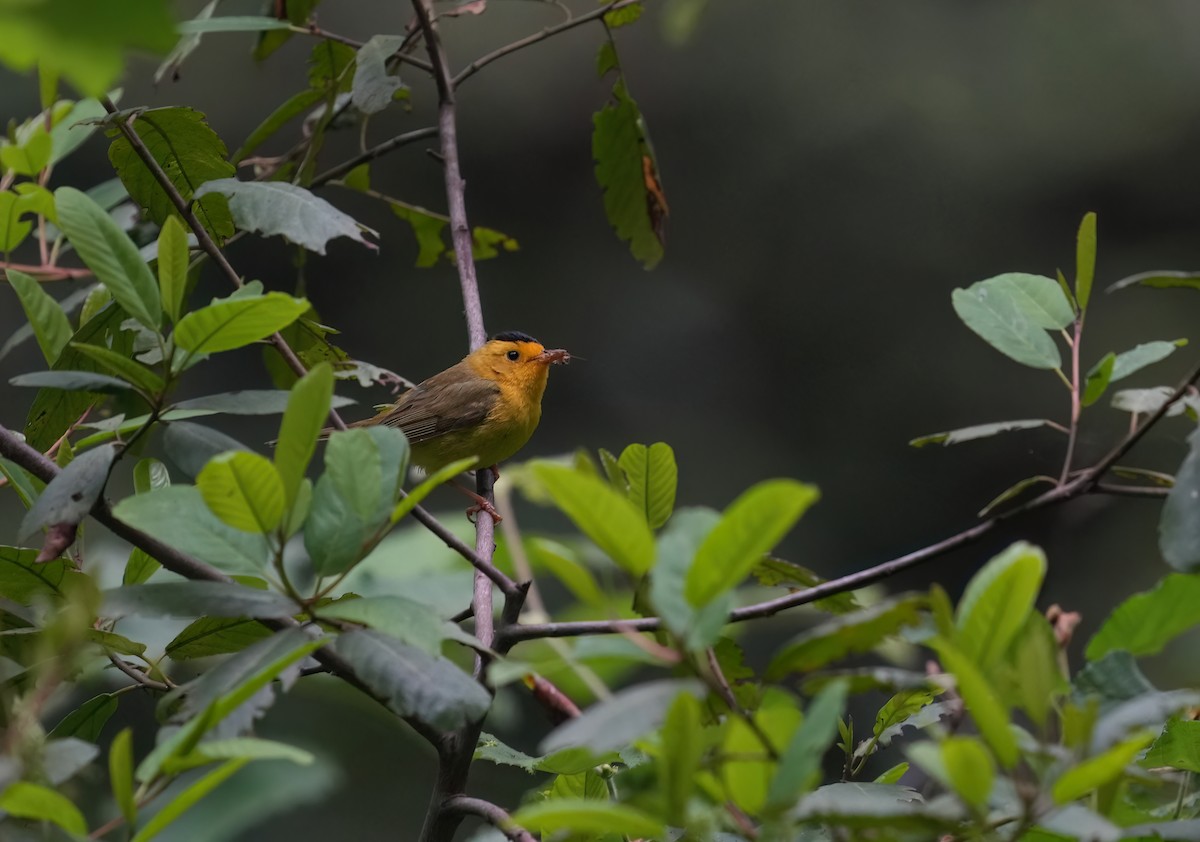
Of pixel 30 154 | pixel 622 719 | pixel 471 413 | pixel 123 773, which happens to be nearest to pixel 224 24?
pixel 30 154

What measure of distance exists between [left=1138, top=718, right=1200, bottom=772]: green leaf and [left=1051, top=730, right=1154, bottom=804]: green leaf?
42cm

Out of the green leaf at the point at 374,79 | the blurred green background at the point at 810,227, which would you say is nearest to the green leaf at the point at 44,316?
the green leaf at the point at 374,79

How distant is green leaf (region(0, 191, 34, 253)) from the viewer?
1.50 meters

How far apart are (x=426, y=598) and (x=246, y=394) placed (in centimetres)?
147

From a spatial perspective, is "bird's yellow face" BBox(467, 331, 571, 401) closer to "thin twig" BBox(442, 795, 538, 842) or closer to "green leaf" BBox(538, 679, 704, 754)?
"thin twig" BBox(442, 795, 538, 842)

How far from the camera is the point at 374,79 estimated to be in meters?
2.06

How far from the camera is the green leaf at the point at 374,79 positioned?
201 centimetres

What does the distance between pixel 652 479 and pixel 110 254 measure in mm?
572

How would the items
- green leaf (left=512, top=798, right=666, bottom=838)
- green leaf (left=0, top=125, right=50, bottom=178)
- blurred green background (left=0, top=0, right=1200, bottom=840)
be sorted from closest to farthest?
green leaf (left=512, top=798, right=666, bottom=838)
green leaf (left=0, top=125, right=50, bottom=178)
blurred green background (left=0, top=0, right=1200, bottom=840)

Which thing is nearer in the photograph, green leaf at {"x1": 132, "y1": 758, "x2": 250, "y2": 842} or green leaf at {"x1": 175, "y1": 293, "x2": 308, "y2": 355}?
green leaf at {"x1": 132, "y1": 758, "x2": 250, "y2": 842}

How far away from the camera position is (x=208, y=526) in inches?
37.6

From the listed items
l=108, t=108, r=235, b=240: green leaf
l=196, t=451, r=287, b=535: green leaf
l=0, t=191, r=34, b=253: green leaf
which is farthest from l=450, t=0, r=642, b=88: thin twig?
l=196, t=451, r=287, b=535: green leaf

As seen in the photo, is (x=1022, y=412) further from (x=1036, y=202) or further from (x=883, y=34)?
(x=883, y=34)

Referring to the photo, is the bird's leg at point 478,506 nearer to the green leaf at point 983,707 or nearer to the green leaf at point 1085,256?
the green leaf at point 1085,256
